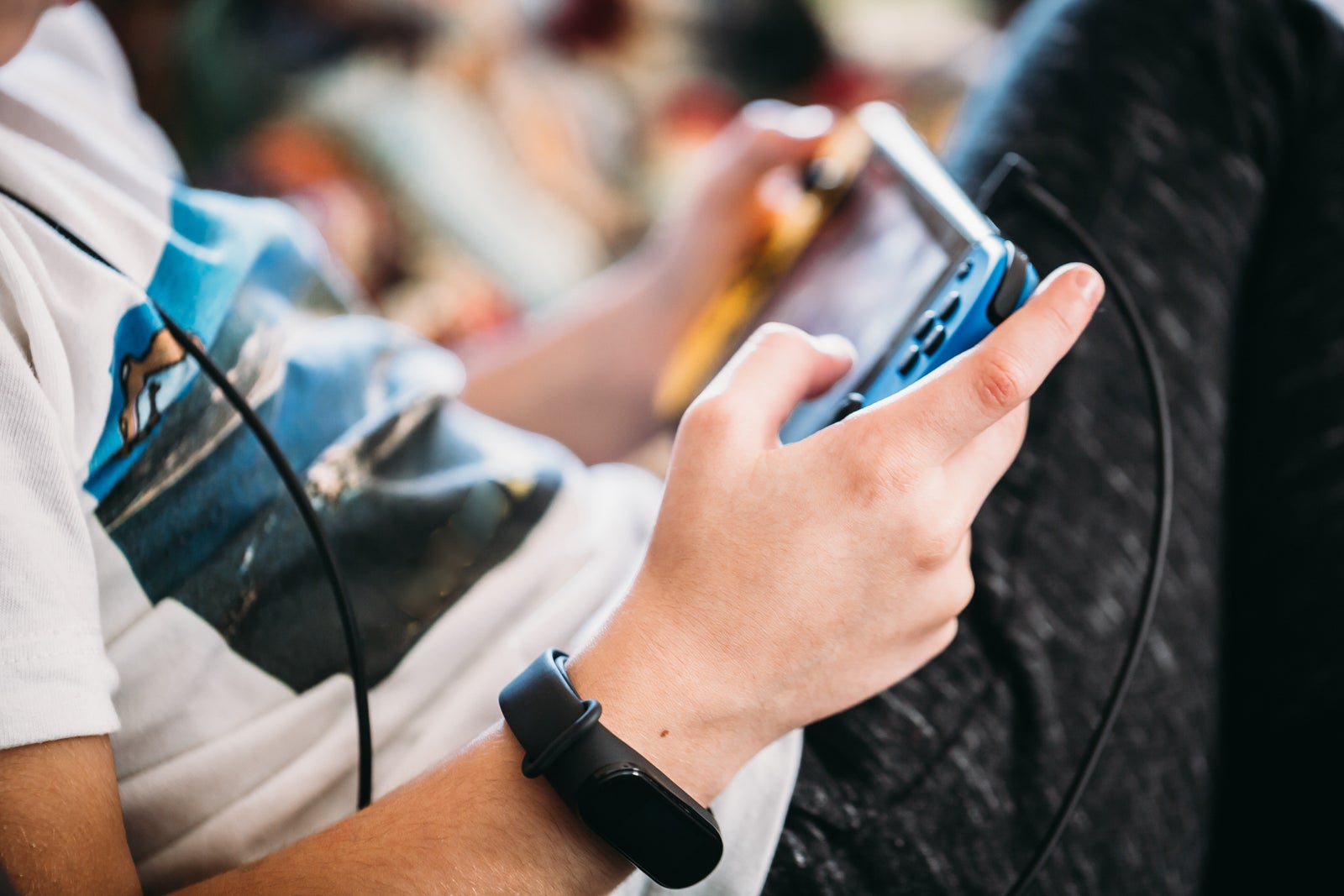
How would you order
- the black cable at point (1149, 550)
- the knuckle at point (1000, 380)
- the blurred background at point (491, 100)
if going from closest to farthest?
the knuckle at point (1000, 380) → the black cable at point (1149, 550) → the blurred background at point (491, 100)

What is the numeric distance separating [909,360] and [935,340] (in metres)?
0.02

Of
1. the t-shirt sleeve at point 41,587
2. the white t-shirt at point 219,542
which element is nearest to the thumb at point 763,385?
the white t-shirt at point 219,542

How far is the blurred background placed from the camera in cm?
107

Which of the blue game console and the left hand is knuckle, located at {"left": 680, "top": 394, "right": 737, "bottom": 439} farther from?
the left hand

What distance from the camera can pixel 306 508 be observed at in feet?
1.35

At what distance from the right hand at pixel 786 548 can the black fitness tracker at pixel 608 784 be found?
0.02 meters

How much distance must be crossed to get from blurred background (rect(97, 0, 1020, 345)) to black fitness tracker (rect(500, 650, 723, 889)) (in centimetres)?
82

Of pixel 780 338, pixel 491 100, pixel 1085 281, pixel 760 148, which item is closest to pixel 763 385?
pixel 780 338

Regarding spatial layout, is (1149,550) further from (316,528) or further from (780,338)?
(316,528)

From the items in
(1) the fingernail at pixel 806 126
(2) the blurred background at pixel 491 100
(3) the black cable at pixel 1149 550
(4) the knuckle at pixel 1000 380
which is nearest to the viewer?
(4) the knuckle at pixel 1000 380

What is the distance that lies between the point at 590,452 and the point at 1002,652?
0.49m

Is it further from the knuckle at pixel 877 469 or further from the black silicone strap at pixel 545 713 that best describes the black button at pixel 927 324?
the black silicone strap at pixel 545 713

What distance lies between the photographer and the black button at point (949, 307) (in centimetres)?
35

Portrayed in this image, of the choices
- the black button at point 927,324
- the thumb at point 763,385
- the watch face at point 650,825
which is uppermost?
the black button at point 927,324
